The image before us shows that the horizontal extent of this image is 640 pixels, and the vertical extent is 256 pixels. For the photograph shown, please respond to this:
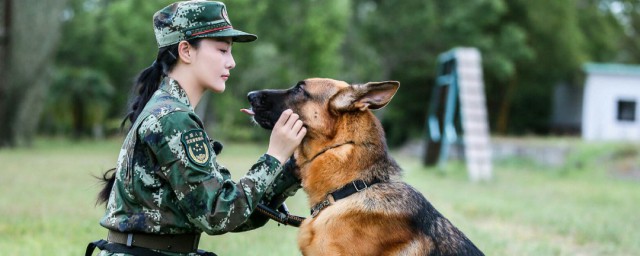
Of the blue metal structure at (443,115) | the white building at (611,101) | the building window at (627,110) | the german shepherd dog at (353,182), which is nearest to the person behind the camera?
the german shepherd dog at (353,182)

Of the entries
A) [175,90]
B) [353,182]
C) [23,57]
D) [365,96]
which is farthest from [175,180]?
[23,57]

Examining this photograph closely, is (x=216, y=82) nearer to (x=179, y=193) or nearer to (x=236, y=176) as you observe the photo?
(x=179, y=193)

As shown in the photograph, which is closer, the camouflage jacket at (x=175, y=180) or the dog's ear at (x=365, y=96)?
the camouflage jacket at (x=175, y=180)

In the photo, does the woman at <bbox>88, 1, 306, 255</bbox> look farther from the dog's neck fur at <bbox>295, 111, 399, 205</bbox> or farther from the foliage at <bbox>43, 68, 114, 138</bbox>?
the foliage at <bbox>43, 68, 114, 138</bbox>

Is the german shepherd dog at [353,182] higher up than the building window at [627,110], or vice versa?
the german shepherd dog at [353,182]

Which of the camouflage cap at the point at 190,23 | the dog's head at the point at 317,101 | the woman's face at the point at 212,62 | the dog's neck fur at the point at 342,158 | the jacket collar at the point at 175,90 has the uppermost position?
the camouflage cap at the point at 190,23

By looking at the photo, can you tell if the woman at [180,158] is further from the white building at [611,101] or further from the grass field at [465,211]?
the white building at [611,101]

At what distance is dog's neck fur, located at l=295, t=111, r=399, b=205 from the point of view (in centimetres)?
409

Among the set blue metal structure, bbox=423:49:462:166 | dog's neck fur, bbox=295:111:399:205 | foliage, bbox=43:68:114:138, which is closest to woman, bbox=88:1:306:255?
dog's neck fur, bbox=295:111:399:205

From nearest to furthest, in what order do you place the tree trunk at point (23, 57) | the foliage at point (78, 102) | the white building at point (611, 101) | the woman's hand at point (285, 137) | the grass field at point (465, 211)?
the woman's hand at point (285, 137)
the grass field at point (465, 211)
the tree trunk at point (23, 57)
the white building at point (611, 101)
the foliage at point (78, 102)

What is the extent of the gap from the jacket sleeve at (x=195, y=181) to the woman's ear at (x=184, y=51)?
314mm

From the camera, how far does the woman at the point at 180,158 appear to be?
3.24 meters

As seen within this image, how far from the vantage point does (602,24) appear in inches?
1687

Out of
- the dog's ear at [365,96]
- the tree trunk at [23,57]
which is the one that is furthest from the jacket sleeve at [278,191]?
the tree trunk at [23,57]
